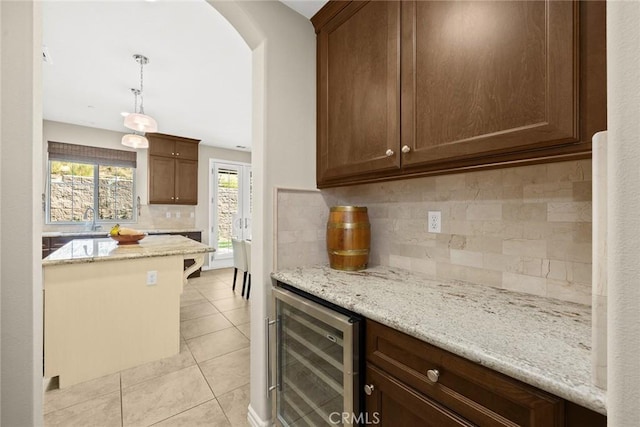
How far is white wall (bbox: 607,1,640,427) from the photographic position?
391 millimetres

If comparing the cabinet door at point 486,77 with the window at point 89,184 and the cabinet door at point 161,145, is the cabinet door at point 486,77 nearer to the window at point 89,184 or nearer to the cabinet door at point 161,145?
the cabinet door at point 161,145

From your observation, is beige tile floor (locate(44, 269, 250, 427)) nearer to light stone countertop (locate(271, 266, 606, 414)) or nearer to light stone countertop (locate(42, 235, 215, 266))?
light stone countertop (locate(42, 235, 215, 266))

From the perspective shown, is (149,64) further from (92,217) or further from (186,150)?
(92,217)

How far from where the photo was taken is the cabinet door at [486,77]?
2.55ft

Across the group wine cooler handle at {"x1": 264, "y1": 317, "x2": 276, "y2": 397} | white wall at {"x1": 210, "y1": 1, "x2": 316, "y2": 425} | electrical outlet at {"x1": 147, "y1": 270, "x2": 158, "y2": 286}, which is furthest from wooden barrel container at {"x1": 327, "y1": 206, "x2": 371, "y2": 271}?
electrical outlet at {"x1": 147, "y1": 270, "x2": 158, "y2": 286}

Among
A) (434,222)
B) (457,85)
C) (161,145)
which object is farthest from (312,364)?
(161,145)

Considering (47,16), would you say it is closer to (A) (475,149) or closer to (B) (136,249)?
(B) (136,249)

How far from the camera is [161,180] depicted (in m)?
4.68

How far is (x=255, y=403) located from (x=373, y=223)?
1270 millimetres

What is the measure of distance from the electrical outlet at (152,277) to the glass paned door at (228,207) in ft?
11.2

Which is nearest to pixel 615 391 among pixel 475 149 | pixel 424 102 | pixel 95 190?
pixel 475 149

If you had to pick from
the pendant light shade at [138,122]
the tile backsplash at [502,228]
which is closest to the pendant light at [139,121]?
the pendant light shade at [138,122]

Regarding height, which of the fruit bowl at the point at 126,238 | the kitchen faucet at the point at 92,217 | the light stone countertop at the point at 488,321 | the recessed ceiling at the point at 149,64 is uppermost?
the recessed ceiling at the point at 149,64

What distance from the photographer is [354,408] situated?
1005 mm
